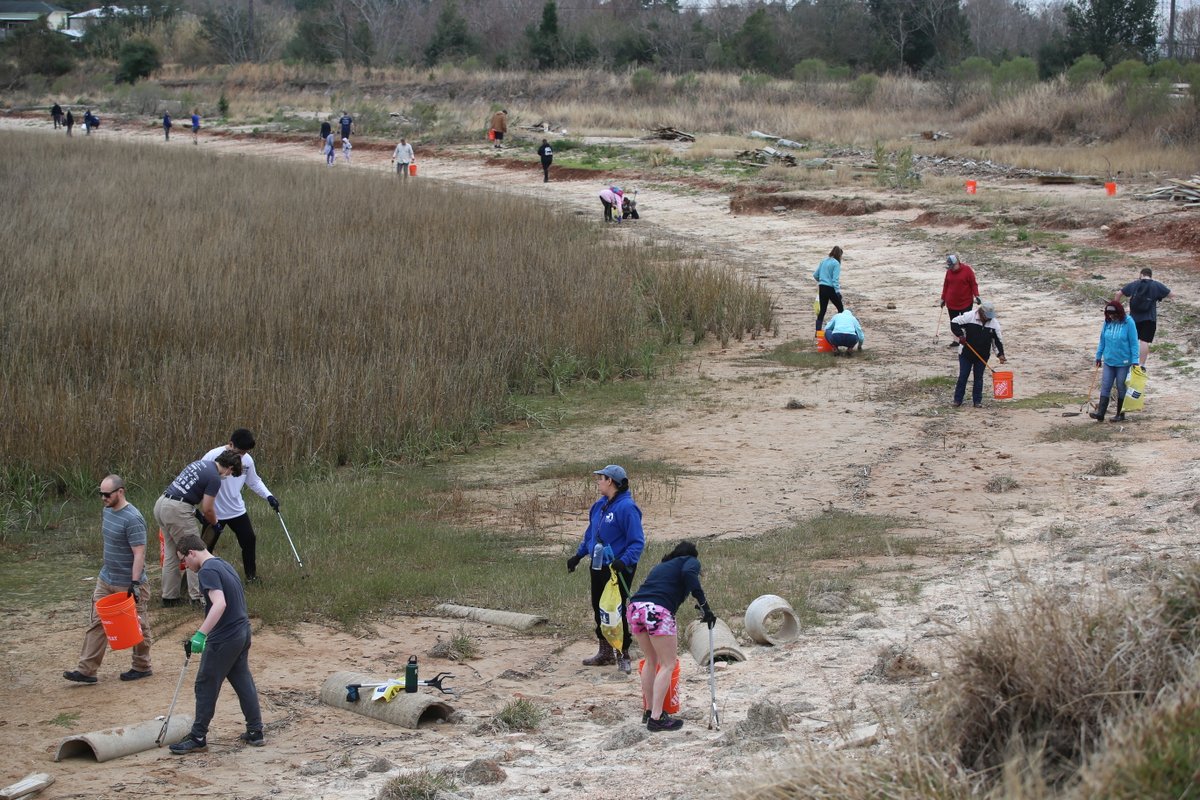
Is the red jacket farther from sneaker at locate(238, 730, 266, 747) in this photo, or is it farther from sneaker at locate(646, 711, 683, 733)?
sneaker at locate(238, 730, 266, 747)

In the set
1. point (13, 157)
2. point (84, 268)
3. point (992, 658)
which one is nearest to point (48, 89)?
point (13, 157)

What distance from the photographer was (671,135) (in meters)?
50.0

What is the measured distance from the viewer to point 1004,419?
16.7m

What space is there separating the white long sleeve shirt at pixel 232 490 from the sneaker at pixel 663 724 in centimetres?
440

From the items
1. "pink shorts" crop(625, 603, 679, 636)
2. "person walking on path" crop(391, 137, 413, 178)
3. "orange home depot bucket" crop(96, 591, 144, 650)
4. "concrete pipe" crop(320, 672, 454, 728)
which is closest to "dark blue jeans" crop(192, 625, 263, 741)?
"concrete pipe" crop(320, 672, 454, 728)

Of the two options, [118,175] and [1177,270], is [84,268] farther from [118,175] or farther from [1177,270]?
[1177,270]

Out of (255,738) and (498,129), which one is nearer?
(255,738)

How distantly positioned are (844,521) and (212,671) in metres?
6.94

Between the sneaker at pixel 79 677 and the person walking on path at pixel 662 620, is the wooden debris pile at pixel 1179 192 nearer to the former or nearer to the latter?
the person walking on path at pixel 662 620

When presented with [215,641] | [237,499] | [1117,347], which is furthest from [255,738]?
[1117,347]

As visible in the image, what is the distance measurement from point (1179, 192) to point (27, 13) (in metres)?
120

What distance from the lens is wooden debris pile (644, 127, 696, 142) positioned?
49.3 metres

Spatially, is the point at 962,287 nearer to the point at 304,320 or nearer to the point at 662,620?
the point at 304,320

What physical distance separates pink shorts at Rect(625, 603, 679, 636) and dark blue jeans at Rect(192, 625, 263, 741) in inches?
97.7
